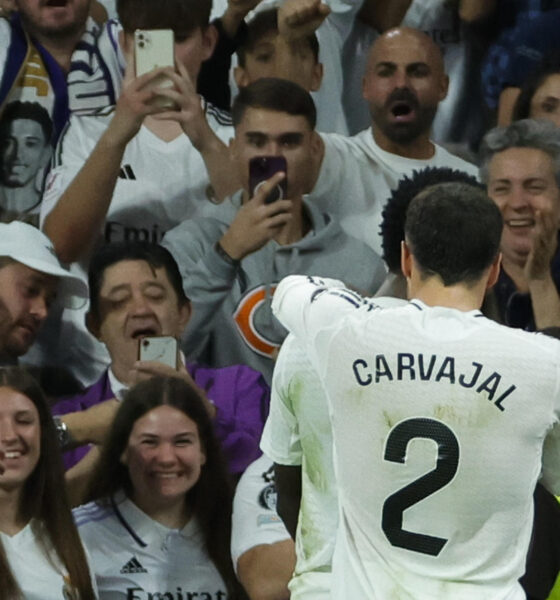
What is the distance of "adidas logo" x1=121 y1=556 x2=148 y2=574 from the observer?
445 centimetres

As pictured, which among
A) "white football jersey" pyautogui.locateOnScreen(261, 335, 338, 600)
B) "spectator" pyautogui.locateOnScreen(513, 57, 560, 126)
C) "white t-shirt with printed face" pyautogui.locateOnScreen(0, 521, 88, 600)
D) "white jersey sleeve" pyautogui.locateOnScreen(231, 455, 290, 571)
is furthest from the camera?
"spectator" pyautogui.locateOnScreen(513, 57, 560, 126)

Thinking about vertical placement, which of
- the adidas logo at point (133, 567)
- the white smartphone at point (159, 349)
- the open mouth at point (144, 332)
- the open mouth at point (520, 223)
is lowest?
the adidas logo at point (133, 567)

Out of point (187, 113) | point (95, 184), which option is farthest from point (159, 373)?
point (187, 113)

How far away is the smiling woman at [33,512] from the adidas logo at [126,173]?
0.89m

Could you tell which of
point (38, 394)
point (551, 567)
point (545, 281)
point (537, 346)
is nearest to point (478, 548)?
point (537, 346)

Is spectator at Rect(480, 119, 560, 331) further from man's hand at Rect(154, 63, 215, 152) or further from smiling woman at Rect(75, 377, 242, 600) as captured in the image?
smiling woman at Rect(75, 377, 242, 600)

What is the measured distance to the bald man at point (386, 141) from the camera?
16.1ft

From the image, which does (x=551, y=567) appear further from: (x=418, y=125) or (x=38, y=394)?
(x=418, y=125)

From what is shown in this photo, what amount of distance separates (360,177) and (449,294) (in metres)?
2.45

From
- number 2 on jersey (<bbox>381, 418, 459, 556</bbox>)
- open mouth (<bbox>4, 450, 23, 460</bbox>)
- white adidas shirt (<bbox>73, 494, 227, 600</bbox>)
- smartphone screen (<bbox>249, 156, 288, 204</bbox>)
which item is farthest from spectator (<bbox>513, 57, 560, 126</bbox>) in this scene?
number 2 on jersey (<bbox>381, 418, 459, 556</bbox>)

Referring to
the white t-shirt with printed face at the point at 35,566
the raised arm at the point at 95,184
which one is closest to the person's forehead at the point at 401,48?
the raised arm at the point at 95,184

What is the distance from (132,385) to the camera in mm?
4633

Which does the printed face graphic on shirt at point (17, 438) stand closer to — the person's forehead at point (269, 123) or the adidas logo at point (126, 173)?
the adidas logo at point (126, 173)

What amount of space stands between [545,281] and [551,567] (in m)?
1.89
